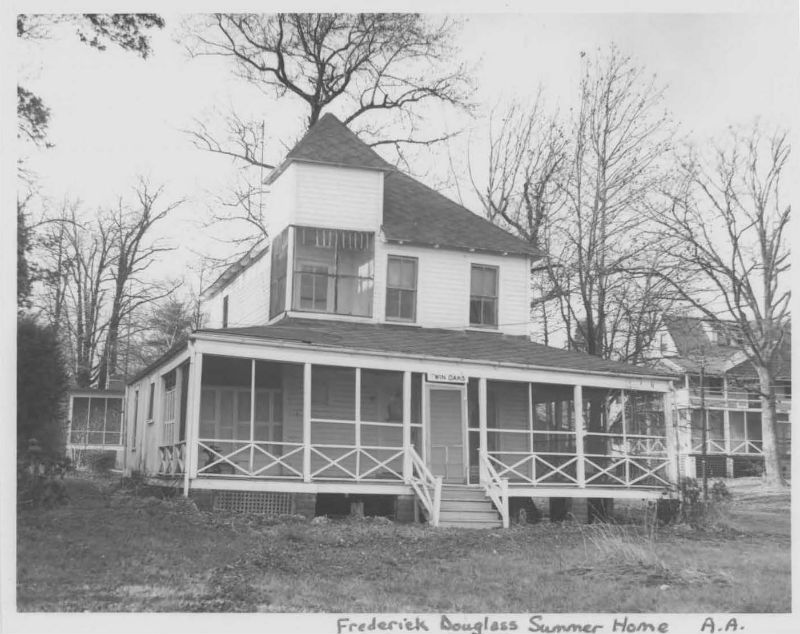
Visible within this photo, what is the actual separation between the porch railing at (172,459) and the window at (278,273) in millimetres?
4578

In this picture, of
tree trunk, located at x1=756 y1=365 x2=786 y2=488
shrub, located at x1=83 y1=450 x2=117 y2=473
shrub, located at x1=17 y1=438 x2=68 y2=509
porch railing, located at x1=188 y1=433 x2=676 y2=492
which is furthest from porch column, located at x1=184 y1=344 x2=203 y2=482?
tree trunk, located at x1=756 y1=365 x2=786 y2=488

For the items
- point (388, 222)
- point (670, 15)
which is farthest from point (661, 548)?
point (388, 222)

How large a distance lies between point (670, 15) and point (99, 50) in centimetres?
913

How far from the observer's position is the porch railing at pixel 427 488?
743 inches

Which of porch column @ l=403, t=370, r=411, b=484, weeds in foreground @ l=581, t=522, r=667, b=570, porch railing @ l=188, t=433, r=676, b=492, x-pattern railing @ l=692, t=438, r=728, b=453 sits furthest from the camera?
x-pattern railing @ l=692, t=438, r=728, b=453

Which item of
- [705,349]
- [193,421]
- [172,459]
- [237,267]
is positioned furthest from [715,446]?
[193,421]

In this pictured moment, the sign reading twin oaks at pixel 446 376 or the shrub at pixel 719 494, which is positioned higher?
the sign reading twin oaks at pixel 446 376

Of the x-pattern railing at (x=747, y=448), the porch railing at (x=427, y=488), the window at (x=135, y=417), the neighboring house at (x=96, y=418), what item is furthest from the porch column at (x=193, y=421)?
the x-pattern railing at (x=747, y=448)

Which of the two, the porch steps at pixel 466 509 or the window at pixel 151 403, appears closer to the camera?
the porch steps at pixel 466 509

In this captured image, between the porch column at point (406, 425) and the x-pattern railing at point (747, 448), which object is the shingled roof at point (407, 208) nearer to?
the porch column at point (406, 425)

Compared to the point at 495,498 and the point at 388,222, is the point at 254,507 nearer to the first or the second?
the point at 495,498

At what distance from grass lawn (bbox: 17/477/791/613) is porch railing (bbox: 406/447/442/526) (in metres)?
0.83

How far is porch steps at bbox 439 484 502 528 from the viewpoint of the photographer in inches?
752

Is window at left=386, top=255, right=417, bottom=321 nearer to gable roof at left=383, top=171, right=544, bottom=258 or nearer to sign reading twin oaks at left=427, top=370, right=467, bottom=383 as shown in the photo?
gable roof at left=383, top=171, right=544, bottom=258
